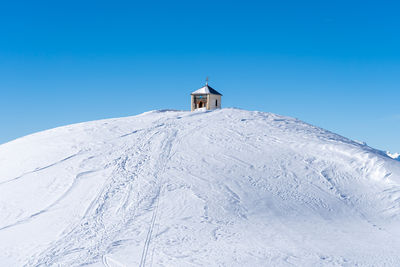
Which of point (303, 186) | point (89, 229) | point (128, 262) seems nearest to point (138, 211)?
point (89, 229)

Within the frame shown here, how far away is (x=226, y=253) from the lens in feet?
48.3

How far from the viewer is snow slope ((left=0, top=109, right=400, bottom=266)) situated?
1506 cm

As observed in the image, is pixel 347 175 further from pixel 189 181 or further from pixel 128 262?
pixel 128 262

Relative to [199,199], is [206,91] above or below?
above

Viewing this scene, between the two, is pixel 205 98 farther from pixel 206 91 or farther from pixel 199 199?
pixel 199 199

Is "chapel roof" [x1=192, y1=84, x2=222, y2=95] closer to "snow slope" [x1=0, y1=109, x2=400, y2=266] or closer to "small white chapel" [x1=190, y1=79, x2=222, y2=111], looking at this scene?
"small white chapel" [x1=190, y1=79, x2=222, y2=111]

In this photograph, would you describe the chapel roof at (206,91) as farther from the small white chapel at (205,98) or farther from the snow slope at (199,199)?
the snow slope at (199,199)

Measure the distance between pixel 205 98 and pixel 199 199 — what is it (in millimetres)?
15839

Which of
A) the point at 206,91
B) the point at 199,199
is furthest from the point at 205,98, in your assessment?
the point at 199,199

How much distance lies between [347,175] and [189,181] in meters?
7.80

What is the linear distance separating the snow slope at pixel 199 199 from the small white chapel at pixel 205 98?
6255mm

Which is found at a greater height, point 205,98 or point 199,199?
point 205,98

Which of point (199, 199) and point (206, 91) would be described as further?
point (206, 91)

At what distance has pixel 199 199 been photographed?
712 inches
